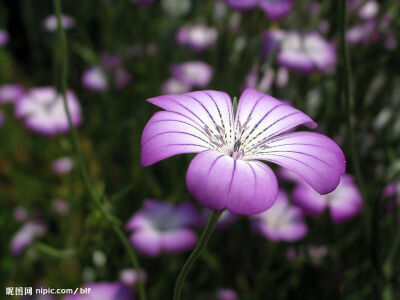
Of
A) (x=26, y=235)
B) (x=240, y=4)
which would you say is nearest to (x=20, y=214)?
(x=26, y=235)

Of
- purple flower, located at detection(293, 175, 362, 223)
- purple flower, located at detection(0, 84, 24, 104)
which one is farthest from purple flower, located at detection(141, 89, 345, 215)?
purple flower, located at detection(0, 84, 24, 104)

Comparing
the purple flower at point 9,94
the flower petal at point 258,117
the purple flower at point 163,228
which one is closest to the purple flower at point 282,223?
the purple flower at point 163,228

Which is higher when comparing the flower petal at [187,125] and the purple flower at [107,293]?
Answer: the flower petal at [187,125]

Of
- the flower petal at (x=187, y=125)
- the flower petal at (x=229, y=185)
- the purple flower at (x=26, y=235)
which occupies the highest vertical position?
the flower petal at (x=187, y=125)

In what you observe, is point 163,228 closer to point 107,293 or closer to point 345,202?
point 107,293

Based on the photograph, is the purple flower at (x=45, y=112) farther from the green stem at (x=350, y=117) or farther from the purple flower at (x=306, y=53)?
the green stem at (x=350, y=117)
